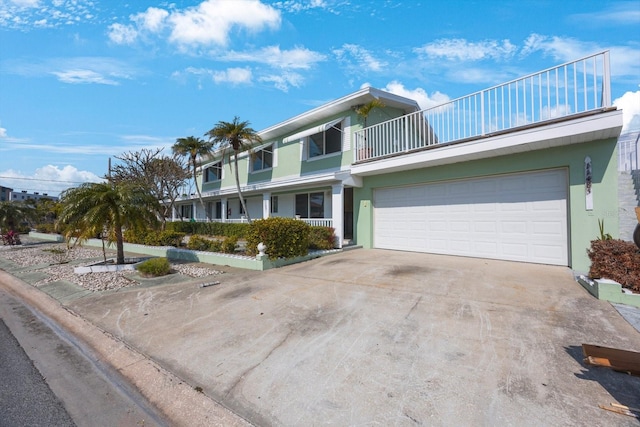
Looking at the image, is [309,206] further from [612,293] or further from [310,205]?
[612,293]

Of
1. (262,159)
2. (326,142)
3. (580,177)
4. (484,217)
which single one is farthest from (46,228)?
(580,177)

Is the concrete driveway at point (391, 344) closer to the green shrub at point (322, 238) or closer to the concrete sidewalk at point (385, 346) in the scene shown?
the concrete sidewalk at point (385, 346)

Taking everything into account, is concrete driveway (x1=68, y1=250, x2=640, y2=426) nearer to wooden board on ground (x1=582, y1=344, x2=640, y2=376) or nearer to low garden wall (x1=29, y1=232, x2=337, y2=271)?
wooden board on ground (x1=582, y1=344, x2=640, y2=376)

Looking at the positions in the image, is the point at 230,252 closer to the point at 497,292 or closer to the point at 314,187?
the point at 314,187

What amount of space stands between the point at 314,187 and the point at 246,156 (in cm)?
736

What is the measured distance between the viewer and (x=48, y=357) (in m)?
4.42

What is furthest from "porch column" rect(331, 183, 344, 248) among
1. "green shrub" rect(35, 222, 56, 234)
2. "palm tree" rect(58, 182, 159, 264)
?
"green shrub" rect(35, 222, 56, 234)

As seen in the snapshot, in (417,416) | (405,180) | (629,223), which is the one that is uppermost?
(405,180)

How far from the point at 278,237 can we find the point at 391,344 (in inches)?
240

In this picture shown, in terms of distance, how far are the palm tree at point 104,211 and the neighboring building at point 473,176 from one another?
670 cm

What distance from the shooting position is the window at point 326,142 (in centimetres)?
1421

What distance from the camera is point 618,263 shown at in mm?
5625

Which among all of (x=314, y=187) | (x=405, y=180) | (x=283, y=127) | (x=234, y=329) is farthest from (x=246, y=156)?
(x=234, y=329)

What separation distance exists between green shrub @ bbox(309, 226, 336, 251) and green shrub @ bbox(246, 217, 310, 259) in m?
1.61
